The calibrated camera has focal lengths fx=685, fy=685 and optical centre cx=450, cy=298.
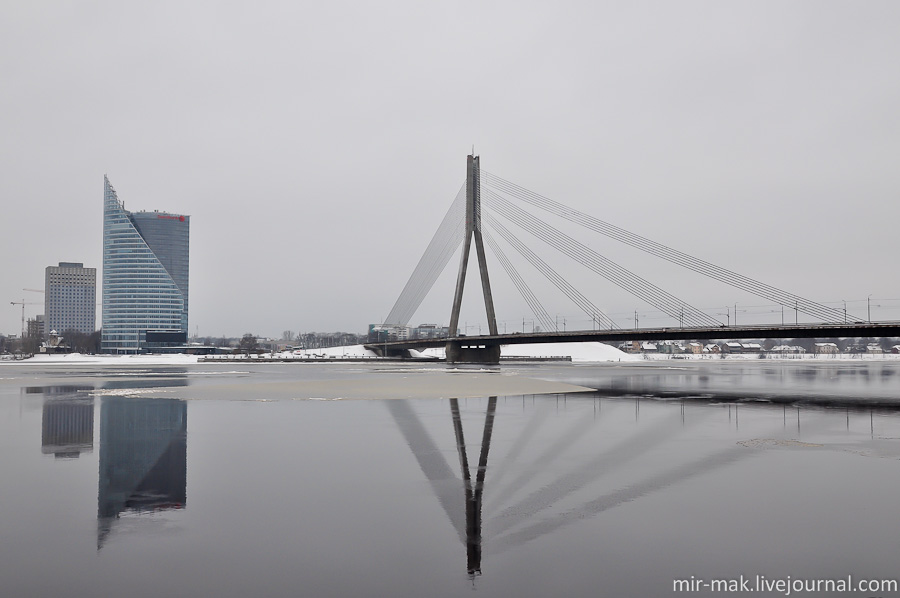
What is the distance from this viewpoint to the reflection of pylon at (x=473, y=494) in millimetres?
7953

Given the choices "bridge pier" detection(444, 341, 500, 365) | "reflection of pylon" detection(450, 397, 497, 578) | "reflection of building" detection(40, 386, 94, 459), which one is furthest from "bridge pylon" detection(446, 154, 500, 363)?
"reflection of pylon" detection(450, 397, 497, 578)

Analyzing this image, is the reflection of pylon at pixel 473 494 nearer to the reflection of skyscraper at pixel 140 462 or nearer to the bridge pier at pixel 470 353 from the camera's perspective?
the reflection of skyscraper at pixel 140 462

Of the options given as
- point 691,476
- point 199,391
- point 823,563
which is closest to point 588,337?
point 199,391

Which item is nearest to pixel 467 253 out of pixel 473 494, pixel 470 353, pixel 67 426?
pixel 470 353

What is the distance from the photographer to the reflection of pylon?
313 inches

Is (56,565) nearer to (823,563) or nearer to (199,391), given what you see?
(823,563)

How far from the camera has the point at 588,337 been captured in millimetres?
80188

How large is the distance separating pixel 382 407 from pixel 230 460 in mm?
12837

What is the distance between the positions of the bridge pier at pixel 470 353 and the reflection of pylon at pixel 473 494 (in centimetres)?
8536

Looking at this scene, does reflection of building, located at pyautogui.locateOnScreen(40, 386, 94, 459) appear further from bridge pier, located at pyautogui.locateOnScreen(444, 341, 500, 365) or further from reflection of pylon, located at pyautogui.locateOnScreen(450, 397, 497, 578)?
bridge pier, located at pyautogui.locateOnScreen(444, 341, 500, 365)

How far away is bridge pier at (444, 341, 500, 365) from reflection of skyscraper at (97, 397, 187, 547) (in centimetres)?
8304

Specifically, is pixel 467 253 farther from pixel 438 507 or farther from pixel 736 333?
pixel 438 507

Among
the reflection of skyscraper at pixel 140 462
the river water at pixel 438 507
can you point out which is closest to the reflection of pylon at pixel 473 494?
the river water at pixel 438 507

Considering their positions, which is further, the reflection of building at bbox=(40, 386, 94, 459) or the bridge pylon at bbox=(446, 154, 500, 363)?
the bridge pylon at bbox=(446, 154, 500, 363)
